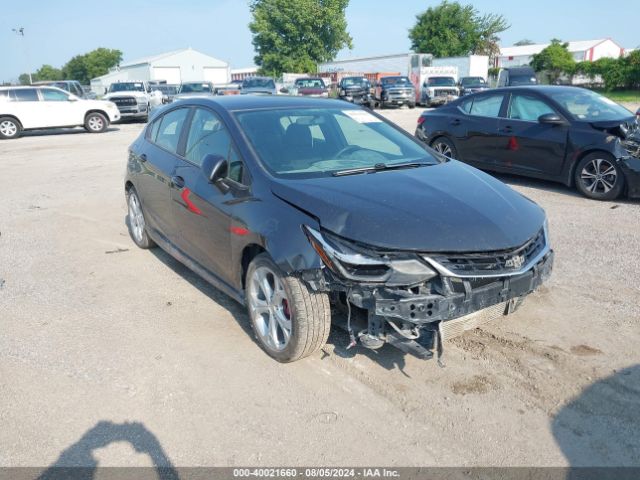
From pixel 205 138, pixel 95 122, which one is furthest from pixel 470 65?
pixel 205 138

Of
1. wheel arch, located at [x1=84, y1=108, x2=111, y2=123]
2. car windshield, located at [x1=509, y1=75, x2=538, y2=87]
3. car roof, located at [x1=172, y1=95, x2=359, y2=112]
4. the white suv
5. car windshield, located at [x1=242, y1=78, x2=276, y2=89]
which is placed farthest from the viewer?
car windshield, located at [x1=509, y1=75, x2=538, y2=87]

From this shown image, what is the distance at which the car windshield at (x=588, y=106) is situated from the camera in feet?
25.8

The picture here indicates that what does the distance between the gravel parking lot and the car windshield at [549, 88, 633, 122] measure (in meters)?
3.29

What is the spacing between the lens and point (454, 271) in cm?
300

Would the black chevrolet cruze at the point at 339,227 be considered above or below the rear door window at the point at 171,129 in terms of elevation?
below

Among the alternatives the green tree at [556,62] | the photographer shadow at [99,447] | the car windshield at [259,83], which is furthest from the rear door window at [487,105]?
the green tree at [556,62]

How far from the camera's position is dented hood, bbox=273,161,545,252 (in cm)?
305

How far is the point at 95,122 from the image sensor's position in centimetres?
2009

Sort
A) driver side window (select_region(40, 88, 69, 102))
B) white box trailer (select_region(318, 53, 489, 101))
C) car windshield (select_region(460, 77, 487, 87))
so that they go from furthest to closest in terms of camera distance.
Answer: white box trailer (select_region(318, 53, 489, 101)) < car windshield (select_region(460, 77, 487, 87)) < driver side window (select_region(40, 88, 69, 102))

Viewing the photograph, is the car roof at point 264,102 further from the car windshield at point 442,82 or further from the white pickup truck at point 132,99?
the car windshield at point 442,82

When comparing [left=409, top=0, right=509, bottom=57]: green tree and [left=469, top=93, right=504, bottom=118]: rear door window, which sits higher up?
[left=409, top=0, right=509, bottom=57]: green tree

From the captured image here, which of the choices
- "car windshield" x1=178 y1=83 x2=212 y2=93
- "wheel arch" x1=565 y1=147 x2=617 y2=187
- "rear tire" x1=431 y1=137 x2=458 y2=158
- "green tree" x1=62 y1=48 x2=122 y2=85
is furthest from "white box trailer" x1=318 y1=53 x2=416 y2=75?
"green tree" x1=62 y1=48 x2=122 y2=85

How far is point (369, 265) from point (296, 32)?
6146 cm

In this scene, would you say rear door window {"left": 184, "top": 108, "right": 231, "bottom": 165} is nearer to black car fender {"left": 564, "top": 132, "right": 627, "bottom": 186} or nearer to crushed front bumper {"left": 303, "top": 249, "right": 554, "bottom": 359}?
crushed front bumper {"left": 303, "top": 249, "right": 554, "bottom": 359}
